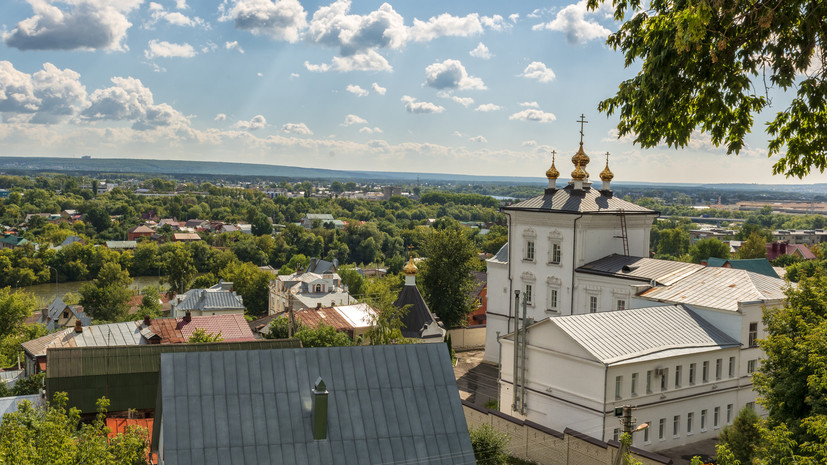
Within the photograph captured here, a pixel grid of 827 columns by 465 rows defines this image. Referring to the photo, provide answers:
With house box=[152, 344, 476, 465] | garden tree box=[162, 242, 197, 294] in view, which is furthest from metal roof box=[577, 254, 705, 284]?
garden tree box=[162, 242, 197, 294]

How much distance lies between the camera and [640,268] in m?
28.2

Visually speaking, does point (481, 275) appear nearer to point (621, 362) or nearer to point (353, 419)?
point (621, 362)

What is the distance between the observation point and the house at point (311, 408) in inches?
451

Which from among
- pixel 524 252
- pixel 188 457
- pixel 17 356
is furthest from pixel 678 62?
pixel 17 356

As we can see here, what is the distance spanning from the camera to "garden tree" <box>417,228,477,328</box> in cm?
4066

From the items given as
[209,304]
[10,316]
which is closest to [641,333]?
[10,316]

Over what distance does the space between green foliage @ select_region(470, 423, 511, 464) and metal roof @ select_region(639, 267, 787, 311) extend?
10083mm

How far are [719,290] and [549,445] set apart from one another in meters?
10.1

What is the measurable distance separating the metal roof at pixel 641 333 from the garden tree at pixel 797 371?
4.07 metres

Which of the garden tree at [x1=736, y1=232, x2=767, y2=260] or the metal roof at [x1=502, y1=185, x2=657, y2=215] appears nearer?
the metal roof at [x1=502, y1=185, x2=657, y2=215]

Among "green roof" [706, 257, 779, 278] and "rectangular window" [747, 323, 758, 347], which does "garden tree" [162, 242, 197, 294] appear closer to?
"green roof" [706, 257, 779, 278]

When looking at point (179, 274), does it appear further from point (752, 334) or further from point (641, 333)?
point (752, 334)

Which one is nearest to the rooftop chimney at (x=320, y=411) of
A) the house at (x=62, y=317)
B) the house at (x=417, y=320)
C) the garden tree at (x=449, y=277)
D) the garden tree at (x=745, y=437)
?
the garden tree at (x=745, y=437)

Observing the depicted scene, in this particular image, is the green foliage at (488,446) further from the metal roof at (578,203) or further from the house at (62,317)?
the house at (62,317)
